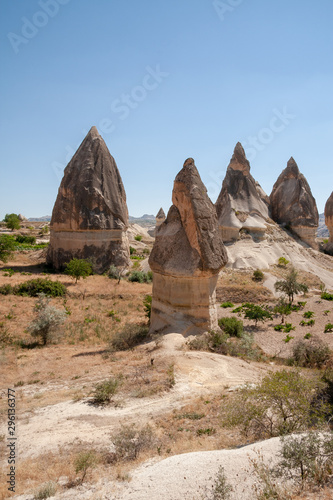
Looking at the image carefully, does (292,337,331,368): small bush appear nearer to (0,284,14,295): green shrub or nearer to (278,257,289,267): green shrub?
(0,284,14,295): green shrub

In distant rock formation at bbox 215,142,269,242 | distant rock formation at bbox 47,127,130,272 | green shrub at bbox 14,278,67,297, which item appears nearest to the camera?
green shrub at bbox 14,278,67,297

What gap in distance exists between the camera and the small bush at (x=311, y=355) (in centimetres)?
1007

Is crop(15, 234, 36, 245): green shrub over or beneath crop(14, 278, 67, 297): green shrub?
over

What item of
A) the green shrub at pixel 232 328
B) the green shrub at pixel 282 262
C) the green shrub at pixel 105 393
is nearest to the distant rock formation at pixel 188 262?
the green shrub at pixel 232 328

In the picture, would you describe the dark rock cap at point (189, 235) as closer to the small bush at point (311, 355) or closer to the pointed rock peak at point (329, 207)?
the small bush at point (311, 355)

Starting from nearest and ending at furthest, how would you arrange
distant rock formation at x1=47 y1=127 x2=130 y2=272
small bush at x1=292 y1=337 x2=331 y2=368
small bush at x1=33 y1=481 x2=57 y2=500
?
1. small bush at x1=33 y1=481 x2=57 y2=500
2. small bush at x1=292 y1=337 x2=331 y2=368
3. distant rock formation at x1=47 y1=127 x2=130 y2=272

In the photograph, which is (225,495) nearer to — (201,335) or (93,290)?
(201,335)

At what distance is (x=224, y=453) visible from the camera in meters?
4.01

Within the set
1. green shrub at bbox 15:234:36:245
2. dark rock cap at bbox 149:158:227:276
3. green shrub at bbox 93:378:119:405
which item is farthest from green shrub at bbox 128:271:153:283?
green shrub at bbox 15:234:36:245

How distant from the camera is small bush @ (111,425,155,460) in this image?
14.6 feet

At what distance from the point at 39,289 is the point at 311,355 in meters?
14.8

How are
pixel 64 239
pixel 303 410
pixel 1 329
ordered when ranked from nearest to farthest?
pixel 303 410 < pixel 1 329 < pixel 64 239

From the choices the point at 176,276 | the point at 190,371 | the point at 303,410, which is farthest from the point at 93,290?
the point at 303,410

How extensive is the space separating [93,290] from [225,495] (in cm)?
1830
